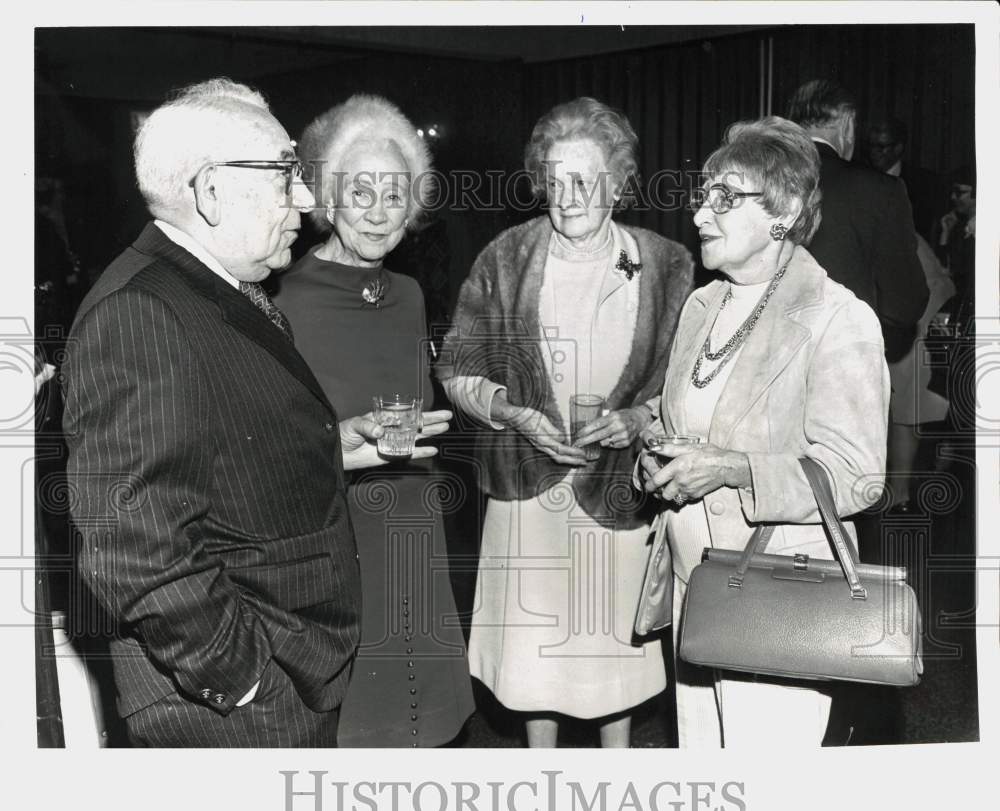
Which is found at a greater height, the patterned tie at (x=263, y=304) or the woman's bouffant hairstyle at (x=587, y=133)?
the woman's bouffant hairstyle at (x=587, y=133)

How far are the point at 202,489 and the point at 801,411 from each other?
1654 millimetres

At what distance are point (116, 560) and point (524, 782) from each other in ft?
5.17

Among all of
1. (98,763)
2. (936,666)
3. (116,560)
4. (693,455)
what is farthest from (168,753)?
(936,666)

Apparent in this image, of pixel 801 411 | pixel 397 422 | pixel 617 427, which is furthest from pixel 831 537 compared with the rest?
pixel 397 422

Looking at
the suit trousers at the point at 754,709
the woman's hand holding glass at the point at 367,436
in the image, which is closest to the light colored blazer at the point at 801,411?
the suit trousers at the point at 754,709

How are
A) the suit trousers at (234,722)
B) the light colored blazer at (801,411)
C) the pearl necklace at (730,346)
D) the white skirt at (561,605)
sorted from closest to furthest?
the suit trousers at (234,722), the light colored blazer at (801,411), the pearl necklace at (730,346), the white skirt at (561,605)

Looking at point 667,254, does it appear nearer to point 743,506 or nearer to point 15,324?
point 743,506

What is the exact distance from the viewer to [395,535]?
11.5 feet

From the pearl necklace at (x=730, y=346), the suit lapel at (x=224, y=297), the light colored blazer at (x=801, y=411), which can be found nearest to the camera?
the suit lapel at (x=224, y=297)

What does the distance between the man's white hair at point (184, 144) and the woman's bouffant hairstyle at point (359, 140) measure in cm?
40

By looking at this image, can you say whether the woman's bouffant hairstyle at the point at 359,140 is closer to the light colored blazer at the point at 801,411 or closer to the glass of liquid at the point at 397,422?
the glass of liquid at the point at 397,422

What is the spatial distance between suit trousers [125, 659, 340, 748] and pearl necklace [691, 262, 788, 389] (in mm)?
1440

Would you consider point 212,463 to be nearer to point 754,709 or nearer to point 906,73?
point 754,709

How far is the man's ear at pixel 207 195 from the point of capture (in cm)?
283
